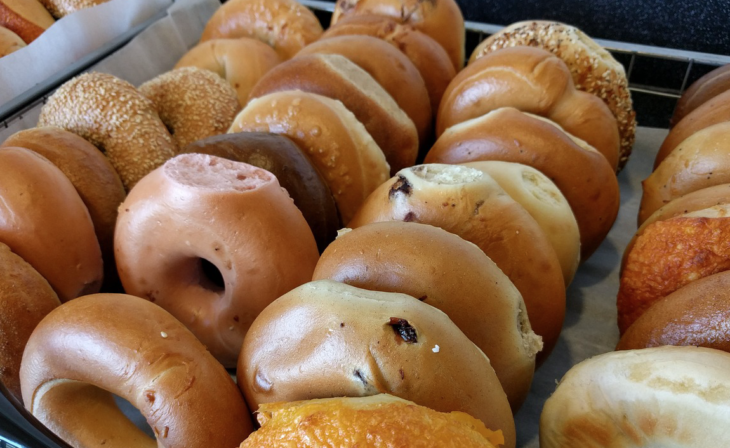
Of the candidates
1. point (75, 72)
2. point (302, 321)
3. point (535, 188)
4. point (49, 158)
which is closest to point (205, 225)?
point (302, 321)

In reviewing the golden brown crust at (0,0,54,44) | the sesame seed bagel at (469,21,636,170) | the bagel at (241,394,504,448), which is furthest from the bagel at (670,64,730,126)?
the golden brown crust at (0,0,54,44)

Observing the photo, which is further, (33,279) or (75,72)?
(75,72)

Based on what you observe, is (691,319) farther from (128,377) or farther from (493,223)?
(128,377)

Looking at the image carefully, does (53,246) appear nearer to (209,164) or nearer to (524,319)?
(209,164)

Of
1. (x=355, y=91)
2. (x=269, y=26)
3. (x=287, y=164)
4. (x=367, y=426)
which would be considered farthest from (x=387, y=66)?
(x=367, y=426)

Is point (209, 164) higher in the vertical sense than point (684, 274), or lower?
higher
